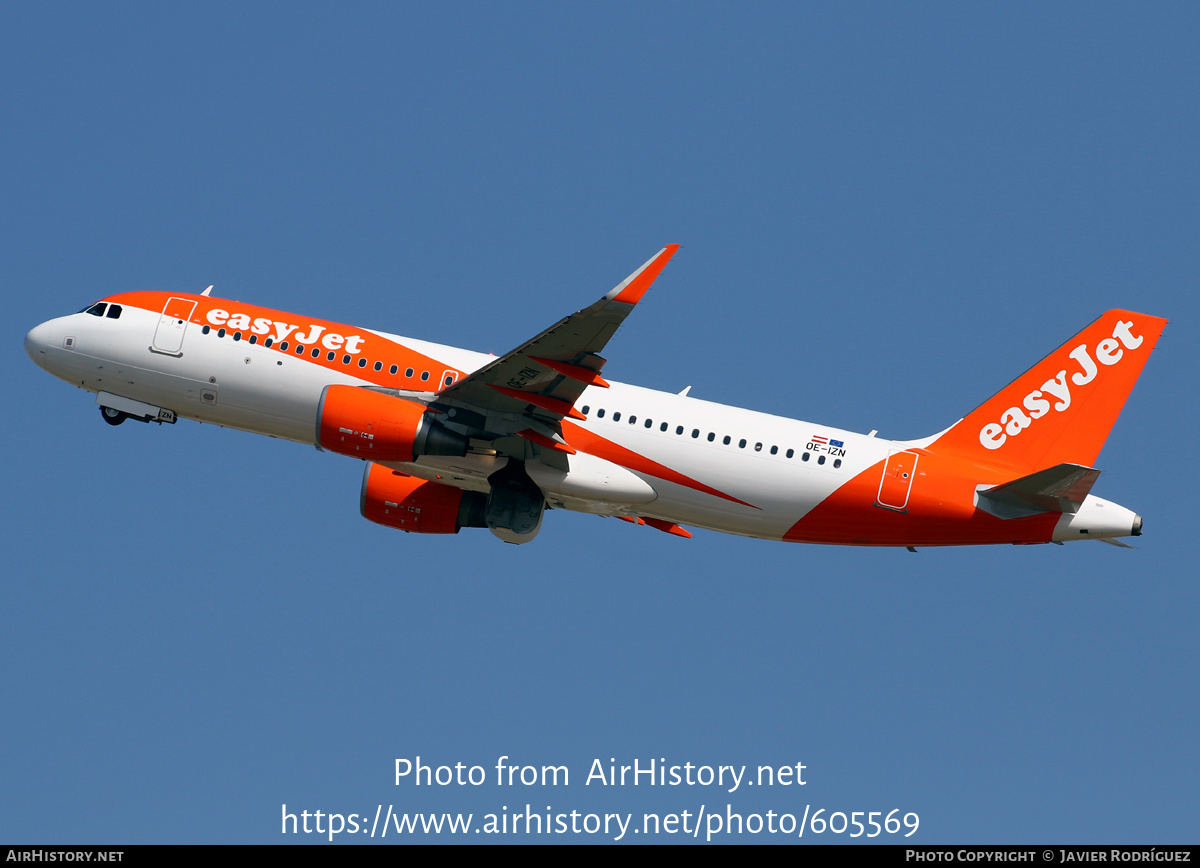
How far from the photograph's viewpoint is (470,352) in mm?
35750

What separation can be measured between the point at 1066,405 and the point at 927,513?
516cm

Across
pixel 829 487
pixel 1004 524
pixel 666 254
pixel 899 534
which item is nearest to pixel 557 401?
pixel 666 254

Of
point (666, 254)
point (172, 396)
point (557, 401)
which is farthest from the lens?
point (172, 396)

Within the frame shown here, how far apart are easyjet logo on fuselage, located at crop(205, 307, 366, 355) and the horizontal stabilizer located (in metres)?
17.5

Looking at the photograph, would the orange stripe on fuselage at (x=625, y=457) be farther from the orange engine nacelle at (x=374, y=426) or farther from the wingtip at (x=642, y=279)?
the wingtip at (x=642, y=279)

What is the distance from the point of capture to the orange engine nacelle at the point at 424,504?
122 ft

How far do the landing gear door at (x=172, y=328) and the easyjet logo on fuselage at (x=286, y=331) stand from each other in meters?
0.73

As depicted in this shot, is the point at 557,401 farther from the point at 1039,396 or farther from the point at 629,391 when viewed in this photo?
the point at 1039,396

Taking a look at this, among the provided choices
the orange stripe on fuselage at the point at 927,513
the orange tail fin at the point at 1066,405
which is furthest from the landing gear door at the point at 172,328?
the orange tail fin at the point at 1066,405

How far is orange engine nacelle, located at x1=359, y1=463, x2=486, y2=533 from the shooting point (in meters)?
37.3

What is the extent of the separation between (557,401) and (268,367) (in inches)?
318

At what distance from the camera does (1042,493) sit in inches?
1302

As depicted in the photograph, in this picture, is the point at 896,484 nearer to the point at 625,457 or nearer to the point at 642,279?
the point at 625,457

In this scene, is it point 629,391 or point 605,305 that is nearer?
point 605,305
